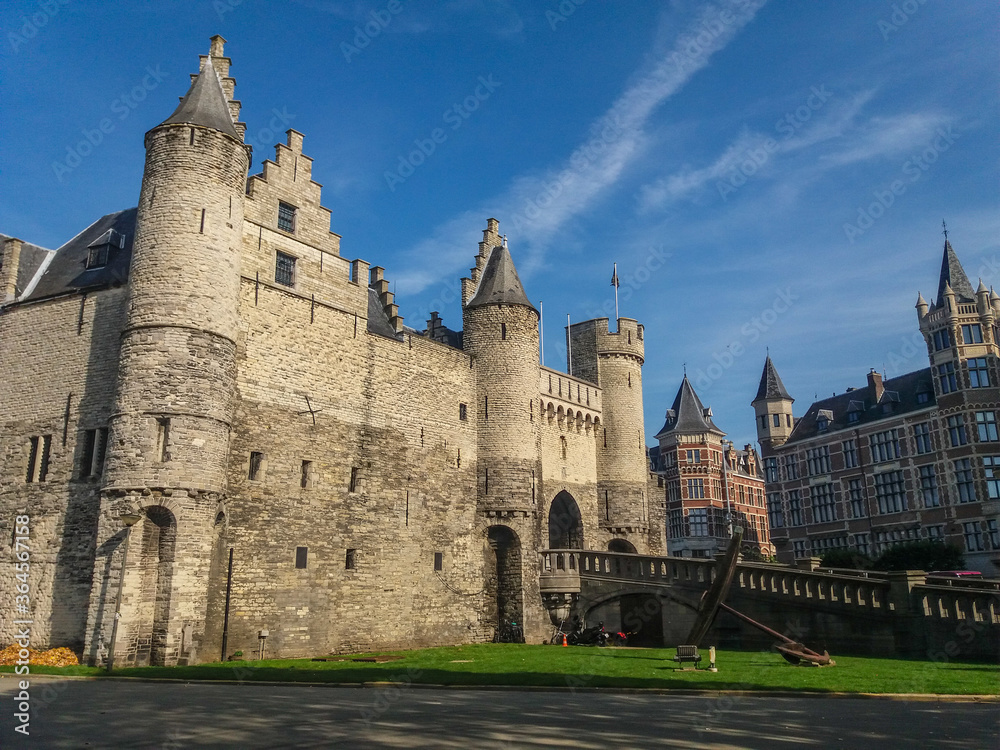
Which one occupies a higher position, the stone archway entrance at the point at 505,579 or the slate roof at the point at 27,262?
the slate roof at the point at 27,262

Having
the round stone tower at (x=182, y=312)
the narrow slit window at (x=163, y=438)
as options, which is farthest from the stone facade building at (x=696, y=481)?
the narrow slit window at (x=163, y=438)

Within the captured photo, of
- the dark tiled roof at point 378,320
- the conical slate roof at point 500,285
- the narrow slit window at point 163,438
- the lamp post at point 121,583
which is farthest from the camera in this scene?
the conical slate roof at point 500,285

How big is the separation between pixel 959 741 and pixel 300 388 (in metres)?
21.4

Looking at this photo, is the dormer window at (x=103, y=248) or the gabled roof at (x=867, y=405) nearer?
the dormer window at (x=103, y=248)

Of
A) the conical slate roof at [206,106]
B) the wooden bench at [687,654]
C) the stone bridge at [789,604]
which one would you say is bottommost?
the wooden bench at [687,654]

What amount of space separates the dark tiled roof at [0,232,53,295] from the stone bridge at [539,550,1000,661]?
2202cm

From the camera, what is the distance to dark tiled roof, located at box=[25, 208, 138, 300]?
81.9 feet

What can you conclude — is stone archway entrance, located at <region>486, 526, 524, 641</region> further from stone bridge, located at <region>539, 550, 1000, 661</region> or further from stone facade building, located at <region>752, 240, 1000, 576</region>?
stone facade building, located at <region>752, 240, 1000, 576</region>

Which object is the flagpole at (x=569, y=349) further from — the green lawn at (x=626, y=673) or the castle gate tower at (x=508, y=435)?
the green lawn at (x=626, y=673)

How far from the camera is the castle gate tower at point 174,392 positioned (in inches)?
786

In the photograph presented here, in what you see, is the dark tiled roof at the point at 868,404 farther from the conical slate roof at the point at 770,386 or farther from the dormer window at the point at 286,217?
the dormer window at the point at 286,217

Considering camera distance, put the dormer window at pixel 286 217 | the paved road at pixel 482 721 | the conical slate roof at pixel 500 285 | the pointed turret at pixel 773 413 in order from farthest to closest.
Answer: the pointed turret at pixel 773 413 < the conical slate roof at pixel 500 285 < the dormer window at pixel 286 217 < the paved road at pixel 482 721

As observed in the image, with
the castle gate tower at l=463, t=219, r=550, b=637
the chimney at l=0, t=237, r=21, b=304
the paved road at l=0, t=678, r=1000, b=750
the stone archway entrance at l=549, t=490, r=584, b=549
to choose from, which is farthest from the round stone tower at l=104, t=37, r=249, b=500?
the stone archway entrance at l=549, t=490, r=584, b=549

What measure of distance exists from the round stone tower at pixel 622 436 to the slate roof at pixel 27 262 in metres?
26.0
